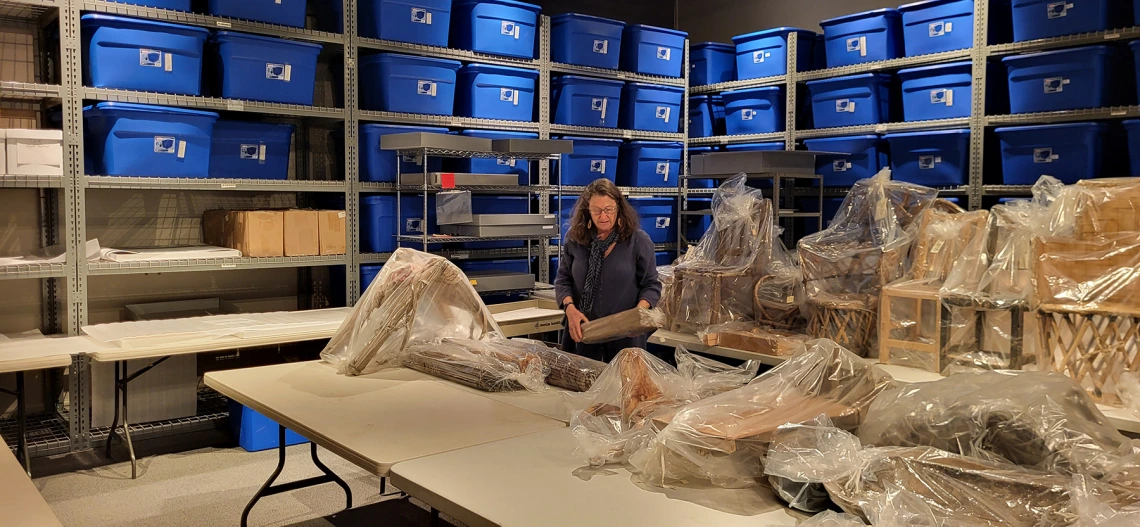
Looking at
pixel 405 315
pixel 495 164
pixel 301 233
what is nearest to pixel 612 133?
pixel 495 164

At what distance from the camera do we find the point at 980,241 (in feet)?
10.6

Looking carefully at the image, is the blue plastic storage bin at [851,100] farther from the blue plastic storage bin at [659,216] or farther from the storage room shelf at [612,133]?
the blue plastic storage bin at [659,216]

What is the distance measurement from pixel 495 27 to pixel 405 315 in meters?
3.04

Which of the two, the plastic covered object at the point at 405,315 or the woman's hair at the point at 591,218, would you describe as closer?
the plastic covered object at the point at 405,315

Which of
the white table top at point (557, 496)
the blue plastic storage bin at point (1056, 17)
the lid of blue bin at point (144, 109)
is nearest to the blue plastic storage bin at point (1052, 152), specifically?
the blue plastic storage bin at point (1056, 17)

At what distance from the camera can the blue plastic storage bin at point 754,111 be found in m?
6.38

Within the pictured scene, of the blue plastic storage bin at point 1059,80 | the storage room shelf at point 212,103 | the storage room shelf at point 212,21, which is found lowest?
the storage room shelf at point 212,103

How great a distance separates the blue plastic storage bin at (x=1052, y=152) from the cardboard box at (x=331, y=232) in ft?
13.0

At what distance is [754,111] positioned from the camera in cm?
651

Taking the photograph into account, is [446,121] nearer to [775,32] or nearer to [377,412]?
[775,32]

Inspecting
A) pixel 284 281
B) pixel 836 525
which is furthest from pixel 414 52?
pixel 836 525

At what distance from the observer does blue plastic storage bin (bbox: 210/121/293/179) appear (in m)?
4.64

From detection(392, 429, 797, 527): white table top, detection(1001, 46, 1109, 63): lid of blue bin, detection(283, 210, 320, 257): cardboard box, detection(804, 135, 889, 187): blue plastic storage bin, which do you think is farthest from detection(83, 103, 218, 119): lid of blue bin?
detection(1001, 46, 1109, 63): lid of blue bin

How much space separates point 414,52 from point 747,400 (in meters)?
3.93
